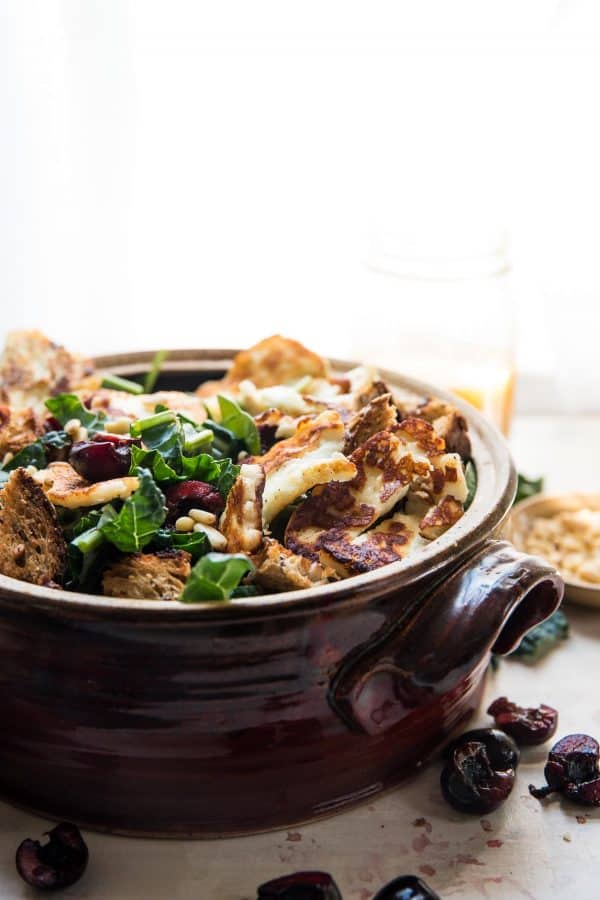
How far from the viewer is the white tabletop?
4.64 feet

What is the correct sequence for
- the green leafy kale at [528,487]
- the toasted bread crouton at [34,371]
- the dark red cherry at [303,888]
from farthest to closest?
the green leafy kale at [528,487]
the toasted bread crouton at [34,371]
the dark red cherry at [303,888]

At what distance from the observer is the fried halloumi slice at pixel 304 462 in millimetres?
1558

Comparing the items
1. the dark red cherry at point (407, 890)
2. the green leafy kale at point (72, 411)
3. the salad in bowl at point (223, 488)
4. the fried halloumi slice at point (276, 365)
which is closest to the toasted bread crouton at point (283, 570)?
the salad in bowl at point (223, 488)

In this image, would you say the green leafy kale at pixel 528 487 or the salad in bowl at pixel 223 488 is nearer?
the salad in bowl at pixel 223 488

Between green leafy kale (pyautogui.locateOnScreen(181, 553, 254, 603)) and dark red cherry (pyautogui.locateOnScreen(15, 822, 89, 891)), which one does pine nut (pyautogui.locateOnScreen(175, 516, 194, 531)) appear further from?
dark red cherry (pyautogui.locateOnScreen(15, 822, 89, 891))

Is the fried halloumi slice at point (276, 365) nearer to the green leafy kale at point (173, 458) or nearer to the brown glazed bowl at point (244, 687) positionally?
the green leafy kale at point (173, 458)

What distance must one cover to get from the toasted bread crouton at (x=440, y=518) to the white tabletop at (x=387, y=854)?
35cm

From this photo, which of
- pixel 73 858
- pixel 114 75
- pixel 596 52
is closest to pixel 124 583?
pixel 73 858

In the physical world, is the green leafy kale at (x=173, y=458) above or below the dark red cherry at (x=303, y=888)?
above

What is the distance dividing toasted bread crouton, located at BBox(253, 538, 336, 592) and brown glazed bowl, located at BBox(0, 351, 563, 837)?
56mm

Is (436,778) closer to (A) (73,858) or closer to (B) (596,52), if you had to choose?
(A) (73,858)

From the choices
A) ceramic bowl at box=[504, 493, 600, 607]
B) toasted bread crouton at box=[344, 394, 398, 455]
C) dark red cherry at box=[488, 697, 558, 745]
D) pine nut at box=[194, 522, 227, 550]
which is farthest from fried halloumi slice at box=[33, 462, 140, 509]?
ceramic bowl at box=[504, 493, 600, 607]

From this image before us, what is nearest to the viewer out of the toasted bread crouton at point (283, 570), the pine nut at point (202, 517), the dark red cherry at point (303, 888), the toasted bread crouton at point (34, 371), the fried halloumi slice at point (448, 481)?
the dark red cherry at point (303, 888)

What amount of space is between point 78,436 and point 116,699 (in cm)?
52
